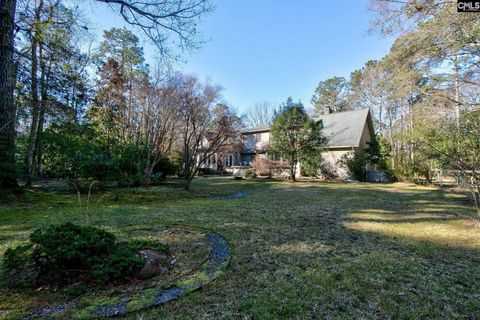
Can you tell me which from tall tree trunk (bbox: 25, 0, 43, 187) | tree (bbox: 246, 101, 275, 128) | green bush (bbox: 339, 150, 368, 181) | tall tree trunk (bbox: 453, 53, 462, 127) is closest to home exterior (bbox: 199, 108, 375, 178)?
green bush (bbox: 339, 150, 368, 181)

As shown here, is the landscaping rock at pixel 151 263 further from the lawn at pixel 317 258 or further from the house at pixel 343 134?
the house at pixel 343 134

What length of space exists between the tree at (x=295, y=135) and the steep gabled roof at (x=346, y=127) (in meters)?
2.89

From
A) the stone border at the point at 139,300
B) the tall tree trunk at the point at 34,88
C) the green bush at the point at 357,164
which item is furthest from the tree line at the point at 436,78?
the tall tree trunk at the point at 34,88

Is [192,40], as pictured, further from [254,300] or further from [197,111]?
[254,300]

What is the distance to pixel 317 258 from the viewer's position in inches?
137

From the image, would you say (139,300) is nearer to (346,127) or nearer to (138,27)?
(138,27)

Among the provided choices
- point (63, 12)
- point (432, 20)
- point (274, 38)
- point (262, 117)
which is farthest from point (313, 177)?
point (262, 117)

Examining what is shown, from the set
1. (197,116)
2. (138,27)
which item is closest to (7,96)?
(138,27)

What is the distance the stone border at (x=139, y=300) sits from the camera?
2.10m

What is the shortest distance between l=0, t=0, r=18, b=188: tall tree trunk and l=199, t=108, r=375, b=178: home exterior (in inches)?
608

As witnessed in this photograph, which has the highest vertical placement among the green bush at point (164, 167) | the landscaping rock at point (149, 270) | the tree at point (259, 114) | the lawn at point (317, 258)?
the tree at point (259, 114)

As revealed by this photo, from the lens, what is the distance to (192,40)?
7.60 metres

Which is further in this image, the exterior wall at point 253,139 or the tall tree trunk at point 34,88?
the exterior wall at point 253,139

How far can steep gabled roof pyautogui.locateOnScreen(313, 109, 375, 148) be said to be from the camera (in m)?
19.5
